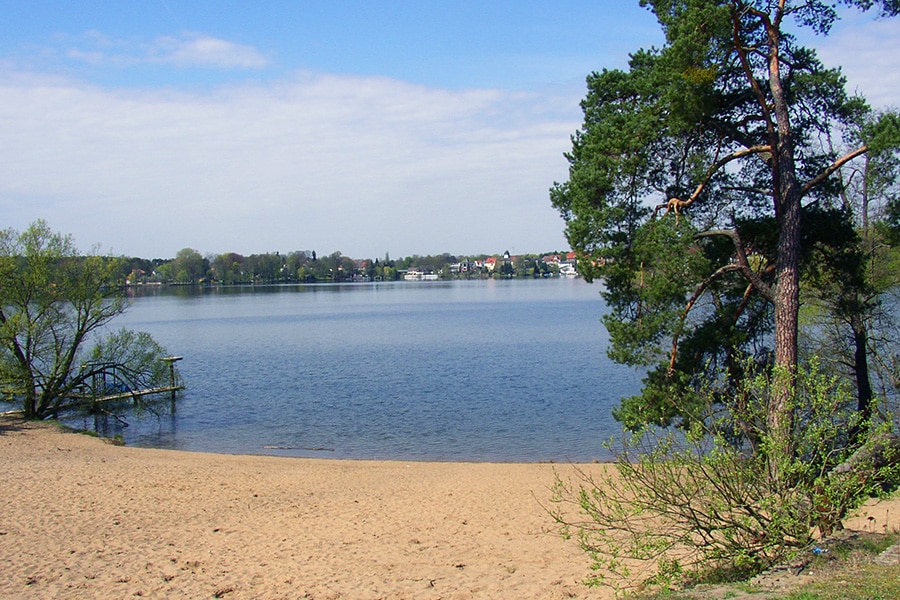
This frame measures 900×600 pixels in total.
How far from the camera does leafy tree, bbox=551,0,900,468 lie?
1254 cm

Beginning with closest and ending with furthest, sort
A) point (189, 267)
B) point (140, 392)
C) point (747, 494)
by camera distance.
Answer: point (747, 494), point (140, 392), point (189, 267)

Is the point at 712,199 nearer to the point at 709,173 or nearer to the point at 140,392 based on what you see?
the point at 709,173

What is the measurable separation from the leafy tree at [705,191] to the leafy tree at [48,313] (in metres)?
18.5

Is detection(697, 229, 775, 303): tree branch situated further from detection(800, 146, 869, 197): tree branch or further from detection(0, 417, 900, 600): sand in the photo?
detection(0, 417, 900, 600): sand

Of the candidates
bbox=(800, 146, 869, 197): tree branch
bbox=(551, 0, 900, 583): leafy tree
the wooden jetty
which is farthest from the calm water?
bbox=(800, 146, 869, 197): tree branch

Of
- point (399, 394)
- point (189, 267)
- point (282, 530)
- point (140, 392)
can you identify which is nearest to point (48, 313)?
point (140, 392)

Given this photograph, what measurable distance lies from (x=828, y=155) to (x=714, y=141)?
2.12 metres

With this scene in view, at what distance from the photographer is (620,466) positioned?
23.2ft

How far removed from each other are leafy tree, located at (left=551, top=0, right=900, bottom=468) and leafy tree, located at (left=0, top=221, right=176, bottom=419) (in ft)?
60.7

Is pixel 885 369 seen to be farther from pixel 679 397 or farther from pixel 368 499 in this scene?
pixel 368 499

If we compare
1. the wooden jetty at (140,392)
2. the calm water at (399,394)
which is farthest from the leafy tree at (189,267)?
the wooden jetty at (140,392)

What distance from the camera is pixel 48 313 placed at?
80.2ft

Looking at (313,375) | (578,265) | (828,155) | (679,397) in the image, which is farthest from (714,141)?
(313,375)

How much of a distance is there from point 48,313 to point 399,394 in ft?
42.0
